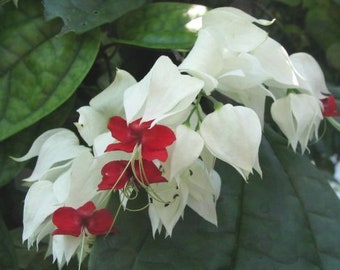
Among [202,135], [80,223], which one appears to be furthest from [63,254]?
[202,135]

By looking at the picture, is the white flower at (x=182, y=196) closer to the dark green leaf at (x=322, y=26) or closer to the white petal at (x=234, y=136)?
the white petal at (x=234, y=136)

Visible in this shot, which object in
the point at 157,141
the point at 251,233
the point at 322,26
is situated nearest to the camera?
the point at 157,141

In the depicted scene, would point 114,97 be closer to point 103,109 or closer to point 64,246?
point 103,109

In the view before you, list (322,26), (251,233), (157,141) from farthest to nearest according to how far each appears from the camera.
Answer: (322,26) → (251,233) → (157,141)

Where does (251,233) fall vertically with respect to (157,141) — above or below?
below

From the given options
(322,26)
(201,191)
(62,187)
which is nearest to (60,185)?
(62,187)

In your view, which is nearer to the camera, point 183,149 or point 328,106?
point 183,149

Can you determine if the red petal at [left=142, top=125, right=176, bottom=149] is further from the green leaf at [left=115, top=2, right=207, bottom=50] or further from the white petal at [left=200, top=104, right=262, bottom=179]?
the green leaf at [left=115, top=2, right=207, bottom=50]

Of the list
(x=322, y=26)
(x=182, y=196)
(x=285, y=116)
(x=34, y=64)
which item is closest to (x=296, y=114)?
(x=285, y=116)

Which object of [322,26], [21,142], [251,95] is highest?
[251,95]

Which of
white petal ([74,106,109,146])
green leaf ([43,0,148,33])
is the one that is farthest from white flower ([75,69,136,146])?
green leaf ([43,0,148,33])
